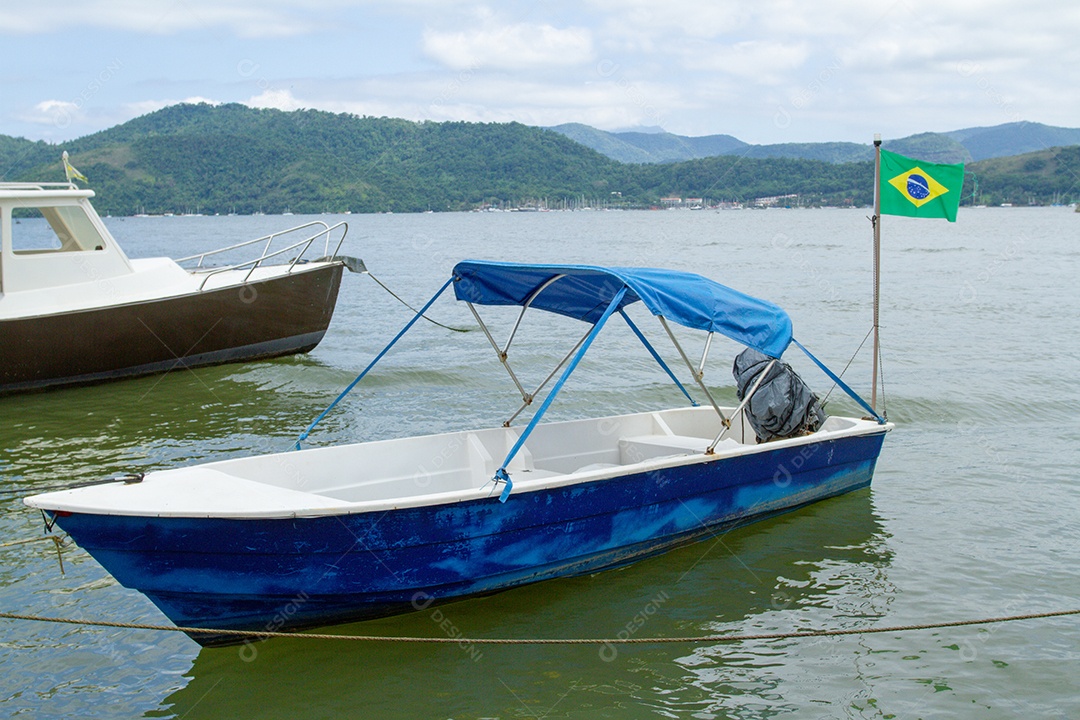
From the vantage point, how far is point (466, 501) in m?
6.21

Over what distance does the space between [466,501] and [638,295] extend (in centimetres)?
206

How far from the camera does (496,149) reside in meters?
113

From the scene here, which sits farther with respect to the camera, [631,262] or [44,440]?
Result: [631,262]

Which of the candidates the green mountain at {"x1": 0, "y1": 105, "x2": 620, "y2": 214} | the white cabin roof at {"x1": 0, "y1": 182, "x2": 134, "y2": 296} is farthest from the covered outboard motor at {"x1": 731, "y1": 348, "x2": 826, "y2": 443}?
the green mountain at {"x1": 0, "y1": 105, "x2": 620, "y2": 214}

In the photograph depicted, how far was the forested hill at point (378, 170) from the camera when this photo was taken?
9550 cm

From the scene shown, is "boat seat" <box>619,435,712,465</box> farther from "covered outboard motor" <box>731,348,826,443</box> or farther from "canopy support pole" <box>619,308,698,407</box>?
"canopy support pole" <box>619,308,698,407</box>

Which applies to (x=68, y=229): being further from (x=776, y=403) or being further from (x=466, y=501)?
(x=776, y=403)

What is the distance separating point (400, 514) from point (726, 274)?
32497mm

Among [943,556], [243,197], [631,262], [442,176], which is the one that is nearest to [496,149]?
[442,176]

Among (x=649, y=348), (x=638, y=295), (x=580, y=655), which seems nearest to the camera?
(x=580, y=655)

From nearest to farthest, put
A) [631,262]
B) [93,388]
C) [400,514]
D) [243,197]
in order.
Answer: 1. [400,514]
2. [93,388]
3. [631,262]
4. [243,197]

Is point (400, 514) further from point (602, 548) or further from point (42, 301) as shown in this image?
point (42, 301)

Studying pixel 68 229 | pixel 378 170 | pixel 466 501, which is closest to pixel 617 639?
pixel 466 501

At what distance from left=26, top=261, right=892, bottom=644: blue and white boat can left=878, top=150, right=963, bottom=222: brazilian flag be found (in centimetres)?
197
